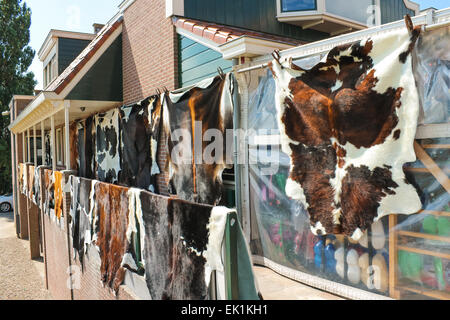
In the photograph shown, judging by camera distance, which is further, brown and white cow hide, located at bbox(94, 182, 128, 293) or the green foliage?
the green foliage

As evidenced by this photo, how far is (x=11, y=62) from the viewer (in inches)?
1040

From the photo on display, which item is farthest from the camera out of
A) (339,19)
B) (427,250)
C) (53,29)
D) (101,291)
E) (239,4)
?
(53,29)

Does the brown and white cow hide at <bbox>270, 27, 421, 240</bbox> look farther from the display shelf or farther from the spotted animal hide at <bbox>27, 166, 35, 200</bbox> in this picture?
the spotted animal hide at <bbox>27, 166, 35, 200</bbox>

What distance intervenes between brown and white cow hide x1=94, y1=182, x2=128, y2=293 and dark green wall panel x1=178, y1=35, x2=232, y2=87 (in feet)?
7.51

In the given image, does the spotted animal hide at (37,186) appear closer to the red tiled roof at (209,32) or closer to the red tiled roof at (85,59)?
the red tiled roof at (85,59)

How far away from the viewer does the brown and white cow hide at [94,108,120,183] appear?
25.3 ft

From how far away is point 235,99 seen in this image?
442 cm

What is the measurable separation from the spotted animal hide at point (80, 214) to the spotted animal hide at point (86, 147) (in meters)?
1.60

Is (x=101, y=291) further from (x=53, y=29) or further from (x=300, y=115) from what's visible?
(x=53, y=29)

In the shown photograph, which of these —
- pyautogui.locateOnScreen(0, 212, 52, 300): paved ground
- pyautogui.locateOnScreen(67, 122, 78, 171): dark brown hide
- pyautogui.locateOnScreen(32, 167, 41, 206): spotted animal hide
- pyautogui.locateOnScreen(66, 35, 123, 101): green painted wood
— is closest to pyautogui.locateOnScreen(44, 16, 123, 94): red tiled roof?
pyautogui.locateOnScreen(66, 35, 123, 101): green painted wood

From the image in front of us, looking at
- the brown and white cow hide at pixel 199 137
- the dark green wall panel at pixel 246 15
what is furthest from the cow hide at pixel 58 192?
the dark green wall panel at pixel 246 15

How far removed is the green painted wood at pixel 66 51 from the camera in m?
13.9

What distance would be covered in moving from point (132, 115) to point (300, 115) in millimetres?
4067
